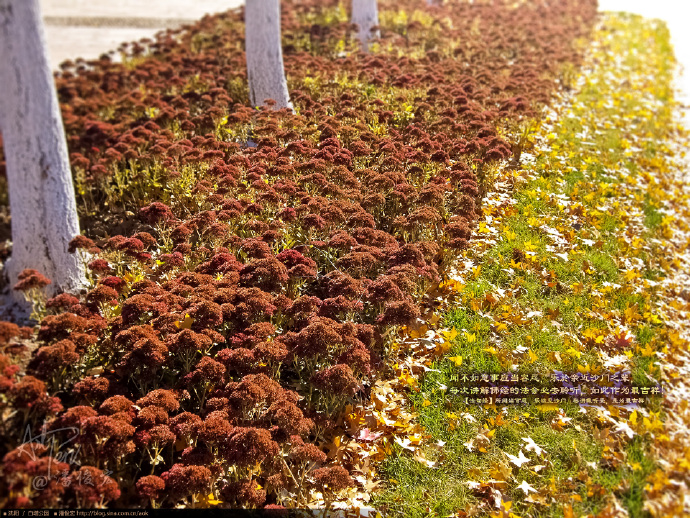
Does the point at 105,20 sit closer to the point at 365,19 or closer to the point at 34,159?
the point at 365,19

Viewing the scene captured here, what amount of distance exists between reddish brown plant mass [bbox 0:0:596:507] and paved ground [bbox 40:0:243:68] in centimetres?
331

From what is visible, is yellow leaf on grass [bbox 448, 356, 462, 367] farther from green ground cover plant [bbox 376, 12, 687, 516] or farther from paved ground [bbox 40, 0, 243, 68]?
paved ground [bbox 40, 0, 243, 68]

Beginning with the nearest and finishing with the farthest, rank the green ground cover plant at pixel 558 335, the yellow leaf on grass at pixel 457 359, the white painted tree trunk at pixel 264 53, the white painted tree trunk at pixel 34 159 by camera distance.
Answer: the green ground cover plant at pixel 558 335, the yellow leaf on grass at pixel 457 359, the white painted tree trunk at pixel 34 159, the white painted tree trunk at pixel 264 53

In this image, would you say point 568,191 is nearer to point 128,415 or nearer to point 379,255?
point 379,255

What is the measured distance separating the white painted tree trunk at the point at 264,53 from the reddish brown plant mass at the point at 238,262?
1.88 feet

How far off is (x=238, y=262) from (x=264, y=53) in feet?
17.4

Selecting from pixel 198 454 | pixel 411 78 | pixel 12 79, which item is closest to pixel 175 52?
pixel 411 78

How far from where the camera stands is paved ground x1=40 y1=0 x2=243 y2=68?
15.5m

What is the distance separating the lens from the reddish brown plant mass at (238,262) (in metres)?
4.04

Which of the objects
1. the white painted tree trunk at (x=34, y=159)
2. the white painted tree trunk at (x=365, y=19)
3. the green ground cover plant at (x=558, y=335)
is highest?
the white painted tree trunk at (x=365, y=19)

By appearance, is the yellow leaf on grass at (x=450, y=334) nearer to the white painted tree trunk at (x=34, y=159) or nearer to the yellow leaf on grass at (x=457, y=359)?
the yellow leaf on grass at (x=457, y=359)

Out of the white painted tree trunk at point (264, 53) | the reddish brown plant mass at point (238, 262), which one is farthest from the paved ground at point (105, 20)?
the white painted tree trunk at point (264, 53)

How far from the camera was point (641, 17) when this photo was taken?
2228cm

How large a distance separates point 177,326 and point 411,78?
7408 mm
